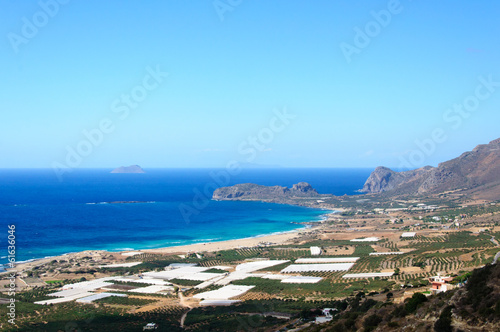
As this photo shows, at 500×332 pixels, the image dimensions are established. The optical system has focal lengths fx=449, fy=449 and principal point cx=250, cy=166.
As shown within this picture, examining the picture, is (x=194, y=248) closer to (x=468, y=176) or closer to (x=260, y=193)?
(x=260, y=193)

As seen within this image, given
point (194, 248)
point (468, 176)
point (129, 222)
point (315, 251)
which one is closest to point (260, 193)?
point (468, 176)

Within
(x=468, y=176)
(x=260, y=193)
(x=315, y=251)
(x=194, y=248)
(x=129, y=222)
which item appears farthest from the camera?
(x=260, y=193)

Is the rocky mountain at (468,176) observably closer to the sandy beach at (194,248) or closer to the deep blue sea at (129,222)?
the deep blue sea at (129,222)

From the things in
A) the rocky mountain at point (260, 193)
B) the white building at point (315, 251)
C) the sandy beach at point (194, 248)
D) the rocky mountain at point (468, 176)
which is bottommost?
the white building at point (315, 251)

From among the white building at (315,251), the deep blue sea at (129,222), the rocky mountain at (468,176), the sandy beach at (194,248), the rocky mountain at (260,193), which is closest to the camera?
the white building at (315,251)

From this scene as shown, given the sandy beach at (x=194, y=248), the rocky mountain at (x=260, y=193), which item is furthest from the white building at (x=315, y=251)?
the rocky mountain at (x=260, y=193)

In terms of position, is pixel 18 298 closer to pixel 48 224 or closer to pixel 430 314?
pixel 430 314

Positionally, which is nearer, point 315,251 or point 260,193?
point 315,251

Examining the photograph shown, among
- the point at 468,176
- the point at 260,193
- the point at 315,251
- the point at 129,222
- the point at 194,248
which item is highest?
the point at 260,193

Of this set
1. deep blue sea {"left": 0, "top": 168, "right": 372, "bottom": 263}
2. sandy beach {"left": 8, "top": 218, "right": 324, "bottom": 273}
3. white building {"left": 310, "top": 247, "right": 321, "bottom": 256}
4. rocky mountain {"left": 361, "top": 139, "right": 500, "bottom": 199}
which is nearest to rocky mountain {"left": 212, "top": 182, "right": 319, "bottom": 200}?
deep blue sea {"left": 0, "top": 168, "right": 372, "bottom": 263}

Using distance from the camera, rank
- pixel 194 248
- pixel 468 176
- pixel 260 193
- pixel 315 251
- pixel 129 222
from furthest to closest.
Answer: pixel 260 193
pixel 468 176
pixel 129 222
pixel 194 248
pixel 315 251

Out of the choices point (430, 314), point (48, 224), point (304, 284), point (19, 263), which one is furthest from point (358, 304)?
point (48, 224)
